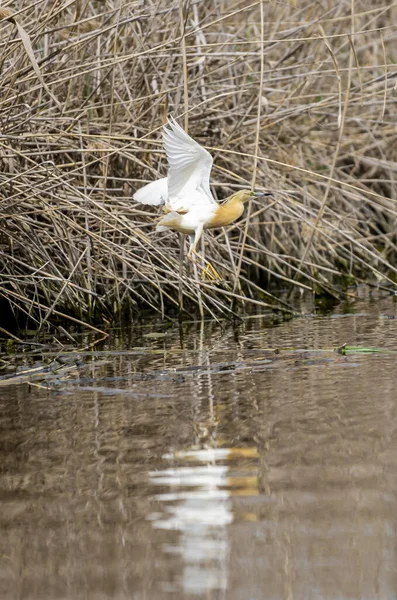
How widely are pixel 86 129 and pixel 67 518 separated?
399 cm

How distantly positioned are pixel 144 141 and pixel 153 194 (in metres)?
0.55

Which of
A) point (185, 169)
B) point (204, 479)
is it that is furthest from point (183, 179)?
point (204, 479)

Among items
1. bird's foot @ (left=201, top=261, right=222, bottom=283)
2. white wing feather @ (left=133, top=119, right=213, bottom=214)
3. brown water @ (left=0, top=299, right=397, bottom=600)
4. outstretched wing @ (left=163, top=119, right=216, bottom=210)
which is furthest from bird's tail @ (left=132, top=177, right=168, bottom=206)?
brown water @ (left=0, top=299, right=397, bottom=600)

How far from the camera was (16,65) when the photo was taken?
5.74 meters

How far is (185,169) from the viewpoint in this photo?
5.54 metres

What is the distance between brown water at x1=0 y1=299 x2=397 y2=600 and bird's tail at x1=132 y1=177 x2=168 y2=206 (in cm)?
121

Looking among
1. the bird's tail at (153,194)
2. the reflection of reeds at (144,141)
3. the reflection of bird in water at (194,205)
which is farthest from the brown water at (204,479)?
the reflection of reeds at (144,141)

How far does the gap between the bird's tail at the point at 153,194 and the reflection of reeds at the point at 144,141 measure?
0.20 meters

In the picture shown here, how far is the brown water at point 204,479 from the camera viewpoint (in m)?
2.28

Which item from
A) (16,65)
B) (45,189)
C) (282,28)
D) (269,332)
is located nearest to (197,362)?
(269,332)

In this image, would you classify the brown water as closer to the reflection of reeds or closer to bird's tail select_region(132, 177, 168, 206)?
bird's tail select_region(132, 177, 168, 206)

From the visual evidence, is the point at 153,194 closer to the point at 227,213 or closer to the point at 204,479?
the point at 227,213

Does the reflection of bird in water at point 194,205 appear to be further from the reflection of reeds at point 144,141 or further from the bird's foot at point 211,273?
the reflection of reeds at point 144,141

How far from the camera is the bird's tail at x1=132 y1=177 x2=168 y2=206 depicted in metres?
5.91
